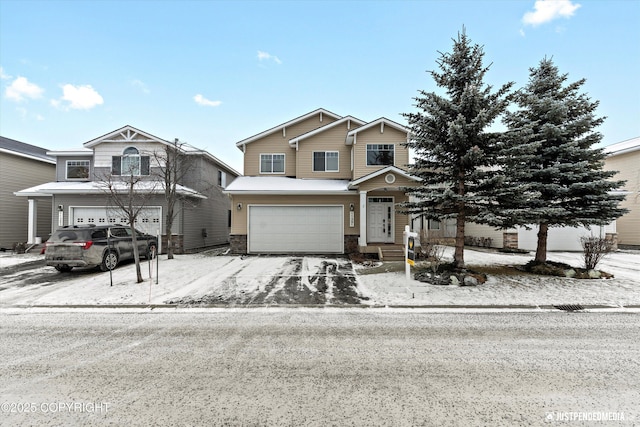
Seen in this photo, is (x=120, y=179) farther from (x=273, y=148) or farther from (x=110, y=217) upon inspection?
(x=273, y=148)

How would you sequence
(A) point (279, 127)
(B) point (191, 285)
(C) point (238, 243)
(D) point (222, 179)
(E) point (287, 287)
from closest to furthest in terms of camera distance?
1. (E) point (287, 287)
2. (B) point (191, 285)
3. (C) point (238, 243)
4. (A) point (279, 127)
5. (D) point (222, 179)

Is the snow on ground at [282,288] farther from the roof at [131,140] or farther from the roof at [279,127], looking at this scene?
the roof at [279,127]

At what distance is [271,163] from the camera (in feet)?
56.3

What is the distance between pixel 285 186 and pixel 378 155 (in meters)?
5.16

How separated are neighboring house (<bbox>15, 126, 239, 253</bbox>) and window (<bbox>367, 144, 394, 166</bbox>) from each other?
9678mm

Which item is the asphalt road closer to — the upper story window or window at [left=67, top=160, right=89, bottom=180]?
the upper story window

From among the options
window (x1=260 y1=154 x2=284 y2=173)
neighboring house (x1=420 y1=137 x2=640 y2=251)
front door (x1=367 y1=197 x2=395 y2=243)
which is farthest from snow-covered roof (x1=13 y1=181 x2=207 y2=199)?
neighboring house (x1=420 y1=137 x2=640 y2=251)

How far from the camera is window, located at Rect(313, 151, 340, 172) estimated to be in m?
16.4

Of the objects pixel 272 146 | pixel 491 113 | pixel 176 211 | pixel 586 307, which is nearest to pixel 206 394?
pixel 586 307

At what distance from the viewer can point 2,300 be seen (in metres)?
7.26

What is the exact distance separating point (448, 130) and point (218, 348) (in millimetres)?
8260

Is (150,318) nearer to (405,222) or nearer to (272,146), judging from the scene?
(405,222)

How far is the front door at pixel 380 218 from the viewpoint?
14.8 metres

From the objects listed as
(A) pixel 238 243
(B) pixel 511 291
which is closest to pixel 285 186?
(A) pixel 238 243
